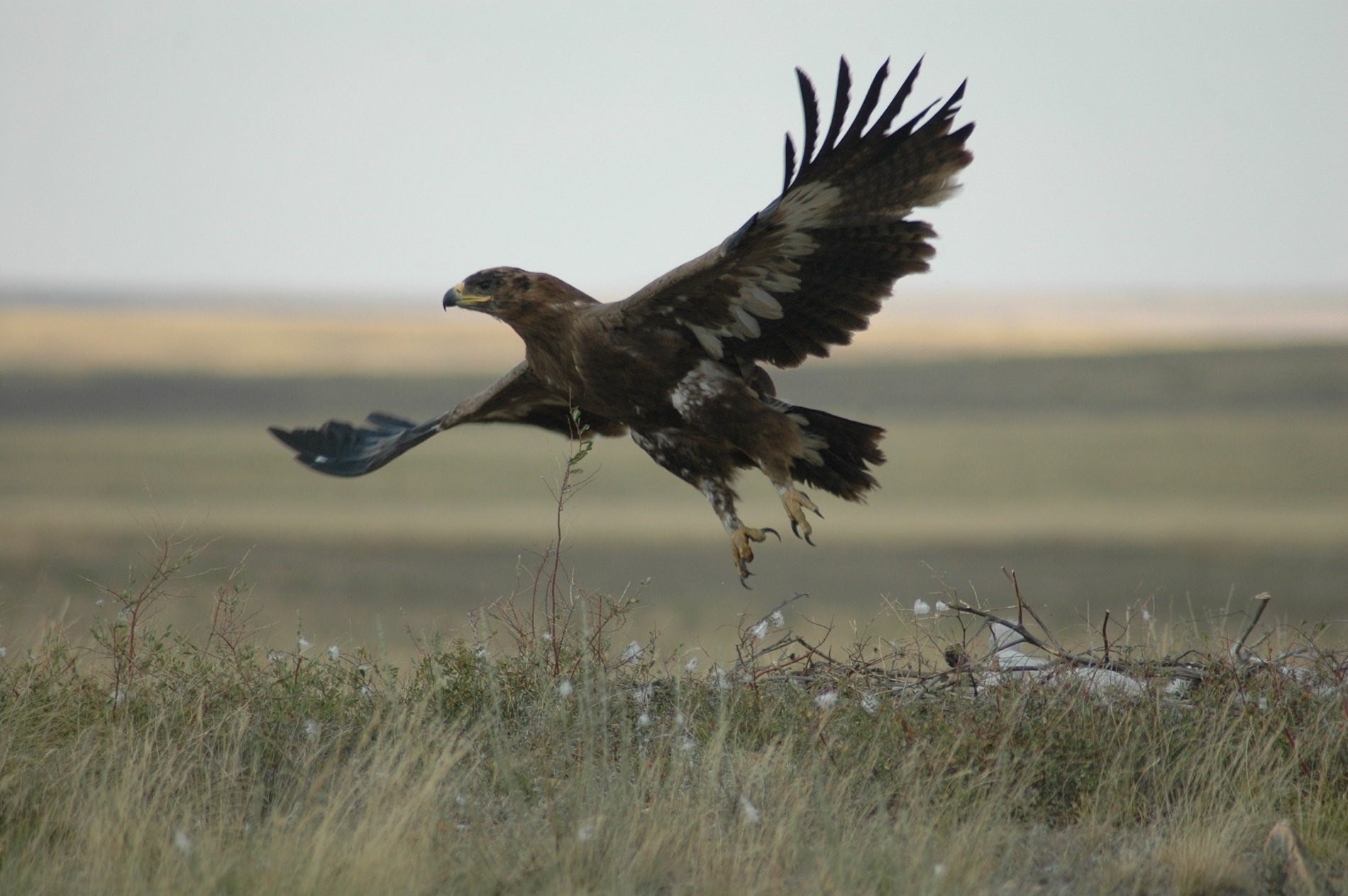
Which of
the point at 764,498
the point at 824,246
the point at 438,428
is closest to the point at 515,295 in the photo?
the point at 438,428

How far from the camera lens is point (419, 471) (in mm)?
52188

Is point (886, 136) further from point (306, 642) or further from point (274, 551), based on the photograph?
point (274, 551)

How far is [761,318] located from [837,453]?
28.4 inches

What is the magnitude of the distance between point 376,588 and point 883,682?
22.2m

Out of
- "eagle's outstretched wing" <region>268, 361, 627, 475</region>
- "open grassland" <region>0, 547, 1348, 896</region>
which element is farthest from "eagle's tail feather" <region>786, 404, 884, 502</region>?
"eagle's outstretched wing" <region>268, 361, 627, 475</region>

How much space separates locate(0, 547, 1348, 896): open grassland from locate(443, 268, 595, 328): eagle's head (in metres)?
1.30

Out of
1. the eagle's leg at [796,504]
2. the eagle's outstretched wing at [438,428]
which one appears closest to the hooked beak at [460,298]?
the eagle's outstretched wing at [438,428]

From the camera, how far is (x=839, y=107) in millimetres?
4684

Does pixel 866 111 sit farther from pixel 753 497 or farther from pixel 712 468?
pixel 753 497

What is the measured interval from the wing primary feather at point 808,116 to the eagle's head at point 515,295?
1247 millimetres

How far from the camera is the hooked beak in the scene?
5.62 m

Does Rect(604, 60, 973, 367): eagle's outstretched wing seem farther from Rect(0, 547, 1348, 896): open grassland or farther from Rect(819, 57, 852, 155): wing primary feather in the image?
Rect(0, 547, 1348, 896): open grassland

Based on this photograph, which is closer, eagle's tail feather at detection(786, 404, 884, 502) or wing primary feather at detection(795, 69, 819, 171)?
wing primary feather at detection(795, 69, 819, 171)

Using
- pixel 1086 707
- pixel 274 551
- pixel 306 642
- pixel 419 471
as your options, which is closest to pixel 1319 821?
pixel 1086 707
